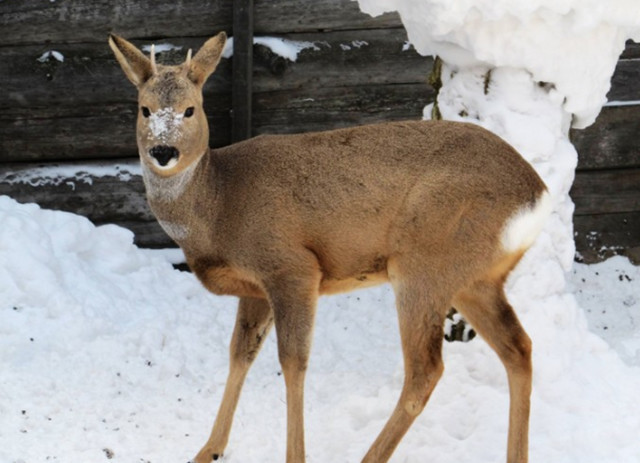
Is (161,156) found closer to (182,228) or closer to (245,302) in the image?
(182,228)

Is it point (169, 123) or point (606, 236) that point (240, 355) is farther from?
point (606, 236)

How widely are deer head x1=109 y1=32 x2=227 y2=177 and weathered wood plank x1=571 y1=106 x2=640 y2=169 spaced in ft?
12.6

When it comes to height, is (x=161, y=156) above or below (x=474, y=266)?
above

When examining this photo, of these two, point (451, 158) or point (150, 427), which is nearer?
point (451, 158)

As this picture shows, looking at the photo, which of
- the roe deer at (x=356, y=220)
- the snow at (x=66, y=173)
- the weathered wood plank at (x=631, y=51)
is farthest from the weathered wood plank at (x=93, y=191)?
the weathered wood plank at (x=631, y=51)

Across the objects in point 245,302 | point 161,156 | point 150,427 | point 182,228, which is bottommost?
point 150,427

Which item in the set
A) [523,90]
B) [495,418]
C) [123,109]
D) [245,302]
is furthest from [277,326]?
[123,109]

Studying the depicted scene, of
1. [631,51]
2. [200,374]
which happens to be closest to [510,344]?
[200,374]

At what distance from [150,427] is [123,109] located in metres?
2.77

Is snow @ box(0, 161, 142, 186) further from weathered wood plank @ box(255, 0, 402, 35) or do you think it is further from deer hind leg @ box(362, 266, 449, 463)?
deer hind leg @ box(362, 266, 449, 463)

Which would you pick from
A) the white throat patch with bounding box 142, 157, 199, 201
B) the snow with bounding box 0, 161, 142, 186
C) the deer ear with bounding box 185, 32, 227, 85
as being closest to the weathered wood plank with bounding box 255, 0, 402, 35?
the snow with bounding box 0, 161, 142, 186

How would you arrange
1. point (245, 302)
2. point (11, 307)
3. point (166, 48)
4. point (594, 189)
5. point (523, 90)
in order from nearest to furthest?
1. point (245, 302)
2. point (523, 90)
3. point (11, 307)
4. point (166, 48)
5. point (594, 189)

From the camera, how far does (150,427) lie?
6312 mm

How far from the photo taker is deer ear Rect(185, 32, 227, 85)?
5645 mm
